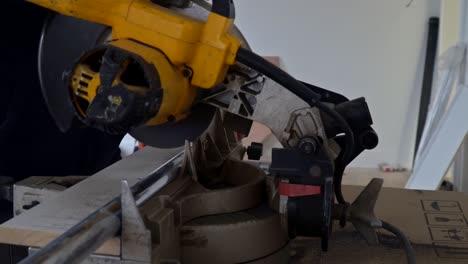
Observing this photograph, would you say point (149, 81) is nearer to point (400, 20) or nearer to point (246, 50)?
point (246, 50)

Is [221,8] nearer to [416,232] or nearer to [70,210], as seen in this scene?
[70,210]

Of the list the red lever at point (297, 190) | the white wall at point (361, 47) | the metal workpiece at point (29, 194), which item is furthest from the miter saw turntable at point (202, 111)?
the white wall at point (361, 47)

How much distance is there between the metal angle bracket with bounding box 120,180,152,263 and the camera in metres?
0.72

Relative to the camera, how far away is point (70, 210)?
85cm

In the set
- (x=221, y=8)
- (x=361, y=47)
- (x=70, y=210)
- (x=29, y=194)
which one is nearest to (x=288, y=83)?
(x=221, y=8)

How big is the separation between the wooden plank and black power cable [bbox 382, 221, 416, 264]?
47cm

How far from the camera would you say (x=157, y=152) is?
1.28 m

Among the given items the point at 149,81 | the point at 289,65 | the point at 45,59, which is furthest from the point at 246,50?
→ the point at 289,65

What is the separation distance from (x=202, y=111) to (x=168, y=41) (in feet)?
0.62

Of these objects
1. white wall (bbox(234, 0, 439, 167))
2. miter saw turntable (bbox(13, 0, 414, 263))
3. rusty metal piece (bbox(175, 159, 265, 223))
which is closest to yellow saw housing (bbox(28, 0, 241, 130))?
miter saw turntable (bbox(13, 0, 414, 263))

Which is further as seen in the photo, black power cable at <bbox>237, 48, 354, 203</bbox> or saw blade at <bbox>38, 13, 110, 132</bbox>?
saw blade at <bbox>38, 13, 110, 132</bbox>

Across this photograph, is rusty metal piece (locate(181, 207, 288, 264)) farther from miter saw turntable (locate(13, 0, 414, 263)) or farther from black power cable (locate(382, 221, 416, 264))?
black power cable (locate(382, 221, 416, 264))

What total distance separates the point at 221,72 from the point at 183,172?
0.71 ft

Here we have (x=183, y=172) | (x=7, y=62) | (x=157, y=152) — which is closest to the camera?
(x=183, y=172)
